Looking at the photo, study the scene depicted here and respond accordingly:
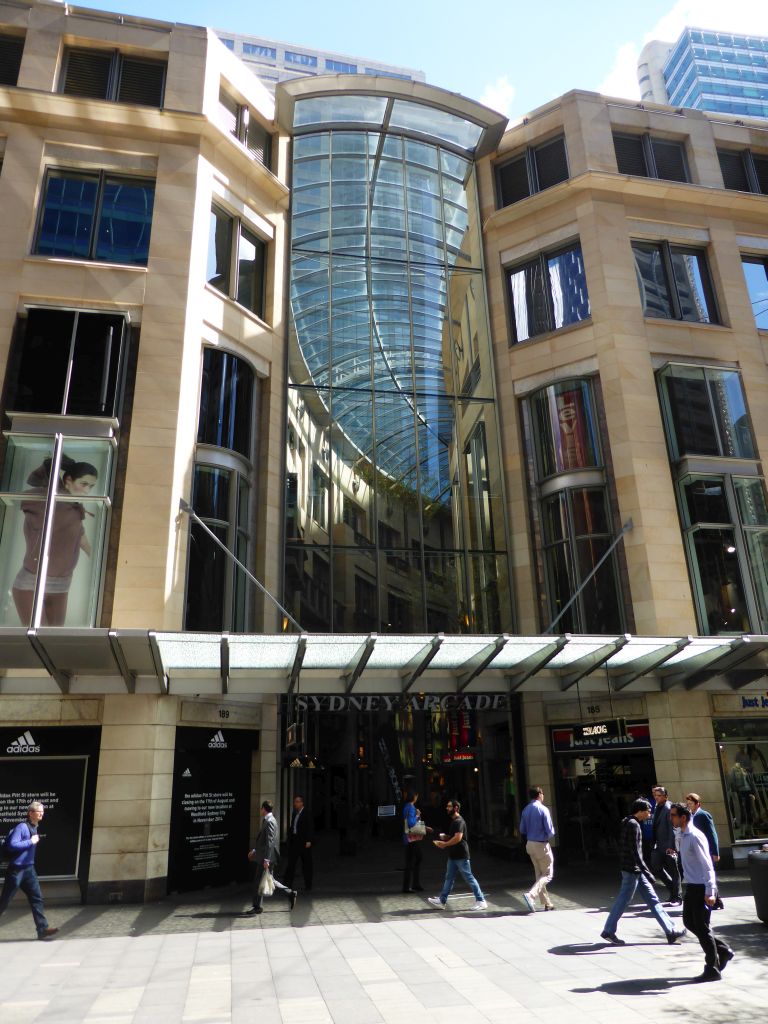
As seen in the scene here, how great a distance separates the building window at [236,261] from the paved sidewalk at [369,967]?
559 inches

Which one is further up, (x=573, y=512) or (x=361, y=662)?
(x=573, y=512)

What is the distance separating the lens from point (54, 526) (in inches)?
585

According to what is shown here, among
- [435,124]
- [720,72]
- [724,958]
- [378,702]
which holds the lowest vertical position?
[724,958]

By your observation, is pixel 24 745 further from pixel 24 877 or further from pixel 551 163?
pixel 551 163

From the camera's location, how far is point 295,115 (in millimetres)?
22172

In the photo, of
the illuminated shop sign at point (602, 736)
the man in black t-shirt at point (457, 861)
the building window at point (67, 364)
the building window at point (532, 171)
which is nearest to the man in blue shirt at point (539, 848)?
the man in black t-shirt at point (457, 861)

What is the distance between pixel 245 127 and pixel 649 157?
39.6ft

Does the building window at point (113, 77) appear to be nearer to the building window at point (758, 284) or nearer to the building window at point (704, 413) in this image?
the building window at point (704, 413)

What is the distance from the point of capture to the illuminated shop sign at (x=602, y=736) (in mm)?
16297

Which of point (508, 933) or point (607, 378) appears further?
point (607, 378)

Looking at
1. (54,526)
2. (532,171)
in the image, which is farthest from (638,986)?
(532,171)

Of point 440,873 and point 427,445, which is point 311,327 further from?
point 440,873

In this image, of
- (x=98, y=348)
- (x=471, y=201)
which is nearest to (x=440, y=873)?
(x=98, y=348)

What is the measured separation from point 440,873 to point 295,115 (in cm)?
2150
